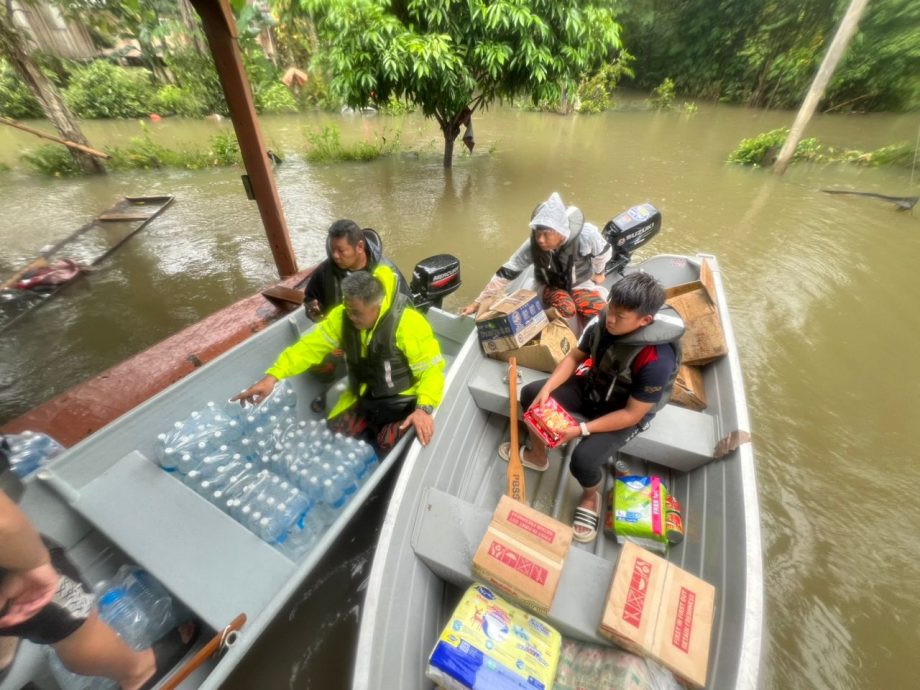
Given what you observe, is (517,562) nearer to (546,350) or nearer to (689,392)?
(546,350)

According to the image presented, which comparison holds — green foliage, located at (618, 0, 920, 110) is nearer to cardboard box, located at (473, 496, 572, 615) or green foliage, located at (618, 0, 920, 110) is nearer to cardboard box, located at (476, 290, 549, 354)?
cardboard box, located at (476, 290, 549, 354)

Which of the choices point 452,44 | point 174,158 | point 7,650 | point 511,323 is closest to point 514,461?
point 511,323

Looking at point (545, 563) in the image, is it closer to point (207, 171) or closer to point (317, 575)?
point (317, 575)

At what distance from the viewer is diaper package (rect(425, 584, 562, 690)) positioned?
130 cm

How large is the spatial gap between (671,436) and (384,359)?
1.71 m

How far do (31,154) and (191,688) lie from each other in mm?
13019

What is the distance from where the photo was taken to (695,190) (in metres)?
7.90

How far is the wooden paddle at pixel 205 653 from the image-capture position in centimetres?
123

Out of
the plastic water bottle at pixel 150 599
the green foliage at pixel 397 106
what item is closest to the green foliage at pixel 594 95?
the green foliage at pixel 397 106

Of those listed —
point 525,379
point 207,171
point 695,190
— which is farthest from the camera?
point 207,171

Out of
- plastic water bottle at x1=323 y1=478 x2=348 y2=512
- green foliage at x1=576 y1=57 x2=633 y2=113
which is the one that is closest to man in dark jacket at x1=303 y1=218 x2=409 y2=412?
plastic water bottle at x1=323 y1=478 x2=348 y2=512

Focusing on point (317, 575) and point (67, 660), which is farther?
point (317, 575)

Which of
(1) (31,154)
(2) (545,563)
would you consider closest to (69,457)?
(2) (545,563)

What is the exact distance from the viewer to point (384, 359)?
209cm
